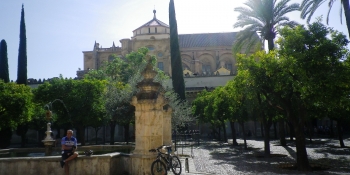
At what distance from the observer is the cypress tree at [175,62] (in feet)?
118

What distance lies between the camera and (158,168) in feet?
31.4

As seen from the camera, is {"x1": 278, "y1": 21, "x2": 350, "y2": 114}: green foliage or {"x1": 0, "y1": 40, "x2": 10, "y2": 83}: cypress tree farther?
{"x1": 0, "y1": 40, "x2": 10, "y2": 83}: cypress tree

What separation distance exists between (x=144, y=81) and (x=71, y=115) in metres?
18.3

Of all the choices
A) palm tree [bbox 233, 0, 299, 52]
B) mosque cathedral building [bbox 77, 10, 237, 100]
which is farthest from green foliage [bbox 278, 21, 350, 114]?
mosque cathedral building [bbox 77, 10, 237, 100]

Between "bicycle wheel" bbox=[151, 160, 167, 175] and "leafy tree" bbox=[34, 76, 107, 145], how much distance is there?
17.5m

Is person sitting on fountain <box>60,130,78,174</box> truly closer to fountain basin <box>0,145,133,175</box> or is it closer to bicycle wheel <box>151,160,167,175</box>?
fountain basin <box>0,145,133,175</box>

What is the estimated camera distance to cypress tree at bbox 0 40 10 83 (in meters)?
36.7

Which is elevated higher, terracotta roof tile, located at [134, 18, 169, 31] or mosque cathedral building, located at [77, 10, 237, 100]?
terracotta roof tile, located at [134, 18, 169, 31]

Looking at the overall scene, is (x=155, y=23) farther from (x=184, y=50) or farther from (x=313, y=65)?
(x=313, y=65)

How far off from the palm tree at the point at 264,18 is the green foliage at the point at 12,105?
50.0 ft

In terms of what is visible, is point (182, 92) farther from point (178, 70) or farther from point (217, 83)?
point (217, 83)

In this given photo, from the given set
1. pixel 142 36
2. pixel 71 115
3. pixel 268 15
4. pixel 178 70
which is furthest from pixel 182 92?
pixel 142 36

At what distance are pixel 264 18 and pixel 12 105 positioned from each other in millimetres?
17493

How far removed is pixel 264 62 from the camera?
13.9 metres
